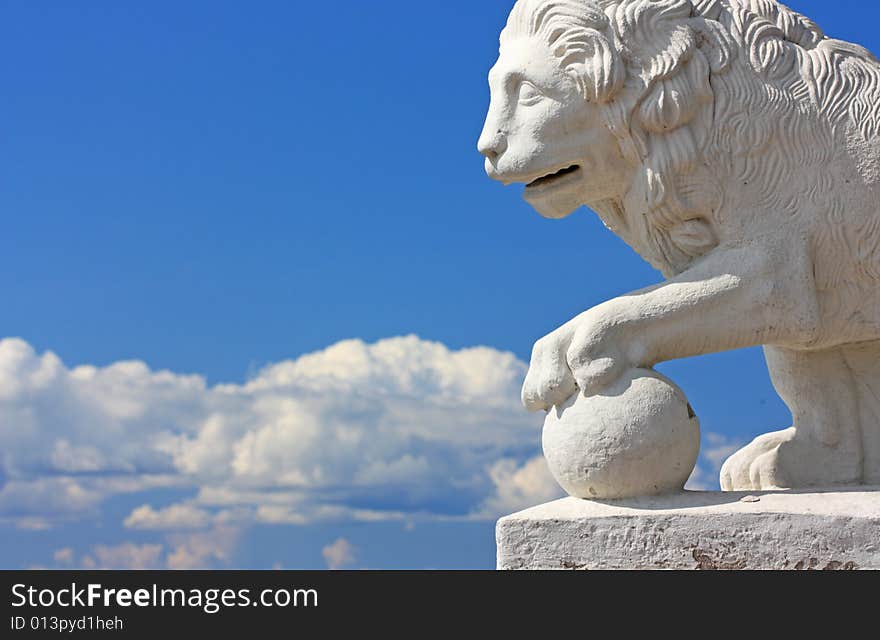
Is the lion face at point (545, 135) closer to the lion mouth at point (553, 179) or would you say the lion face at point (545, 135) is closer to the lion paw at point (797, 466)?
the lion mouth at point (553, 179)

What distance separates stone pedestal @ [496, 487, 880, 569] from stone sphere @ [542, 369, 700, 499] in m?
0.10

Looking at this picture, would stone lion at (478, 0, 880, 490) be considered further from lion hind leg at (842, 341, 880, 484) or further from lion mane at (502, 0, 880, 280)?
lion hind leg at (842, 341, 880, 484)

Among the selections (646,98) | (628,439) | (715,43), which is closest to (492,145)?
(646,98)

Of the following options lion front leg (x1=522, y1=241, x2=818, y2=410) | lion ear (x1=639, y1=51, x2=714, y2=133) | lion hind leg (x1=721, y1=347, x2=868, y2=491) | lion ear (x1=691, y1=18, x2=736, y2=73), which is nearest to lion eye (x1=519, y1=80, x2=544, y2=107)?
lion ear (x1=639, y1=51, x2=714, y2=133)

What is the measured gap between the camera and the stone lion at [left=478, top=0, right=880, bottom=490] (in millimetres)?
4754

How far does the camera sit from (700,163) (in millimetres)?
4781

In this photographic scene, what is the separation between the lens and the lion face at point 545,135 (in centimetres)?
486

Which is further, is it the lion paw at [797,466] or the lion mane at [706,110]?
the lion paw at [797,466]

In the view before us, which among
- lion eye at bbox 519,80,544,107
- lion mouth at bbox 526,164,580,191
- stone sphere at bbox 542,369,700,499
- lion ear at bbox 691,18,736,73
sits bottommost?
stone sphere at bbox 542,369,700,499

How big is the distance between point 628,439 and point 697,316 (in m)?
0.55

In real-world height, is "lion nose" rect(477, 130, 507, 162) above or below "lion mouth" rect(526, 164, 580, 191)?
above

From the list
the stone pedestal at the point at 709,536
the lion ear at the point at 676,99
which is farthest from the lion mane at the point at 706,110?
the stone pedestal at the point at 709,536

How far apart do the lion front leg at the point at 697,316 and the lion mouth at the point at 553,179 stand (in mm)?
551
